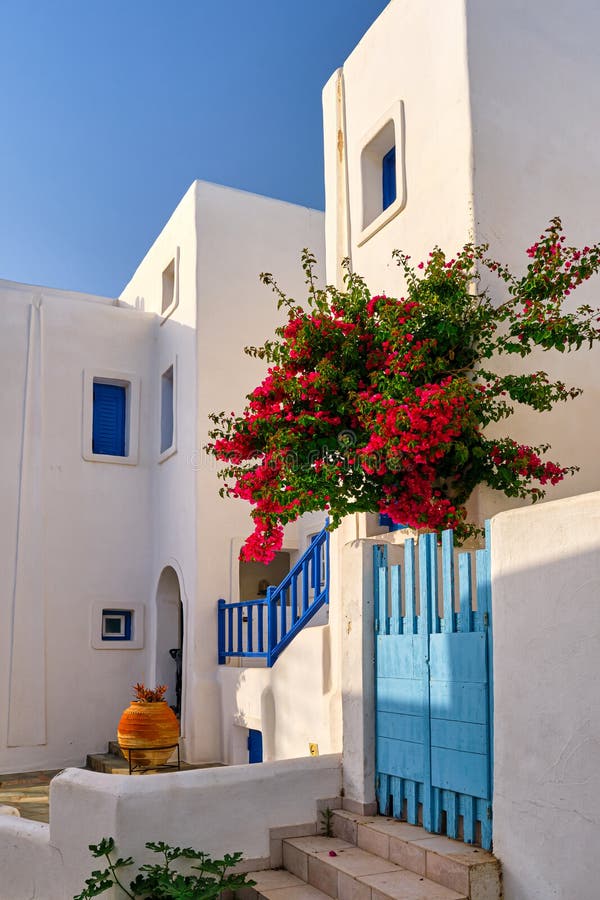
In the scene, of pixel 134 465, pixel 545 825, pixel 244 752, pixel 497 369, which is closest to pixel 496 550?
pixel 545 825

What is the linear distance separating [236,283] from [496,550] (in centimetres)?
898

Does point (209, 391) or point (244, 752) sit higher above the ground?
point (209, 391)

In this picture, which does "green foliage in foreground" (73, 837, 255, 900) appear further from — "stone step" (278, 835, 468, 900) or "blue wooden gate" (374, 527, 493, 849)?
"blue wooden gate" (374, 527, 493, 849)

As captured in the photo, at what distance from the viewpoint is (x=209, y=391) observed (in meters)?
12.7

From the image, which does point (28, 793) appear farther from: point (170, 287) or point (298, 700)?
point (170, 287)

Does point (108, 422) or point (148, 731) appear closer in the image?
point (148, 731)

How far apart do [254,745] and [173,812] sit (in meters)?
5.83

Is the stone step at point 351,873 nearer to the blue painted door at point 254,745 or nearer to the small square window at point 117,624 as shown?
the blue painted door at point 254,745

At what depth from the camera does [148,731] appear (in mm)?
9883

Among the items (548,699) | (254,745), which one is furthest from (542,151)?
(254,745)

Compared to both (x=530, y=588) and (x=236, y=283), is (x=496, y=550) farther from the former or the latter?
(x=236, y=283)

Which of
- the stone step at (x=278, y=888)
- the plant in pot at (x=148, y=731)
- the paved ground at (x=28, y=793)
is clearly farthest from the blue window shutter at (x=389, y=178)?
the paved ground at (x=28, y=793)

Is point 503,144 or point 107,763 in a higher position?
point 503,144

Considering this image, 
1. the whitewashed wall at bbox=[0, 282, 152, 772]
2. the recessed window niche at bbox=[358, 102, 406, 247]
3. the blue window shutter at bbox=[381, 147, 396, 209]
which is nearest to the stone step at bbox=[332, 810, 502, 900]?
the recessed window niche at bbox=[358, 102, 406, 247]
